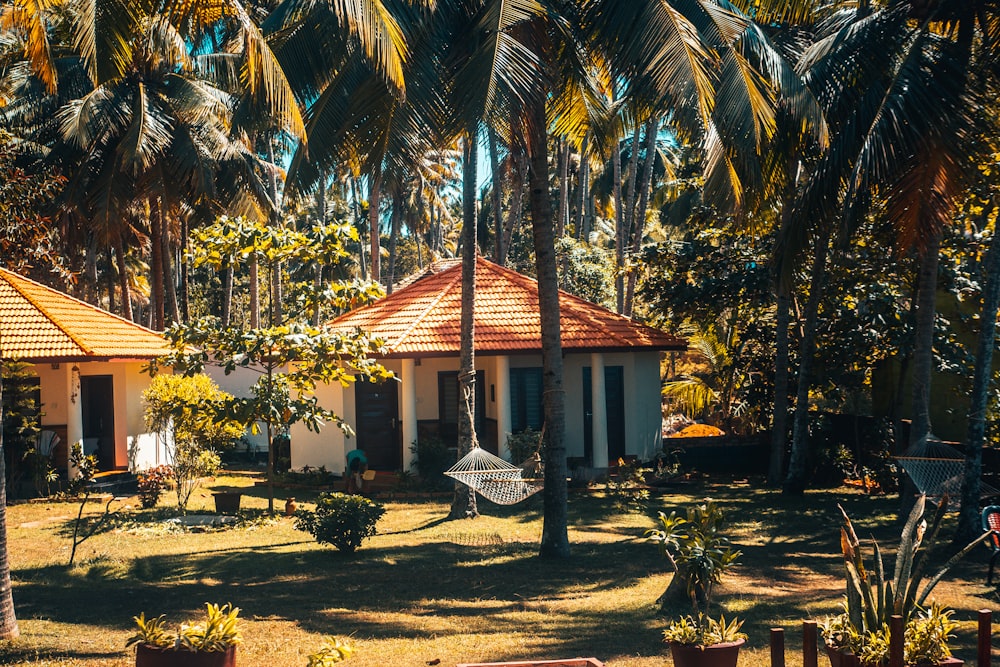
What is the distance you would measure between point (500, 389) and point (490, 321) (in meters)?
1.73

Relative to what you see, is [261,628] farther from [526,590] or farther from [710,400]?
[710,400]

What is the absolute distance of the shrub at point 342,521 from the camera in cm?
1298

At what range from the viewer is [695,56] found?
10.3m

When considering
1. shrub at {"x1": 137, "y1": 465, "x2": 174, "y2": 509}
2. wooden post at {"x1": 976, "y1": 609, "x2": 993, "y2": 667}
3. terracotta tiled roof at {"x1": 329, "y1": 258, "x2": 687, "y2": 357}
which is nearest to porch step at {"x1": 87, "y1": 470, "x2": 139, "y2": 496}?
shrub at {"x1": 137, "y1": 465, "x2": 174, "y2": 509}

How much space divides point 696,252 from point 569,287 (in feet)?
48.1

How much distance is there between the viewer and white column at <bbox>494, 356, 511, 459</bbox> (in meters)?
20.6

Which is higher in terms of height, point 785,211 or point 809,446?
point 785,211

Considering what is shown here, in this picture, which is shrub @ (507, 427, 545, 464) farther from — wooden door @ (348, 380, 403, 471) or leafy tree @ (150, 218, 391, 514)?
leafy tree @ (150, 218, 391, 514)

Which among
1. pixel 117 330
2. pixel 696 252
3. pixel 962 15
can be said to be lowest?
pixel 117 330

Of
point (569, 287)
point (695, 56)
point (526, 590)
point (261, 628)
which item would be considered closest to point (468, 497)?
point (526, 590)

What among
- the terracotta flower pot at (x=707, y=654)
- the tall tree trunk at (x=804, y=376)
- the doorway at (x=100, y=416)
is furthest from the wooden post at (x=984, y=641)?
the doorway at (x=100, y=416)

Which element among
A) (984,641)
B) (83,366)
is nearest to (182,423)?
(83,366)

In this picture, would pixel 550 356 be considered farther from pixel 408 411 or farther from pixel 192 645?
pixel 408 411

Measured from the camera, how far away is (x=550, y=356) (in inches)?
509
